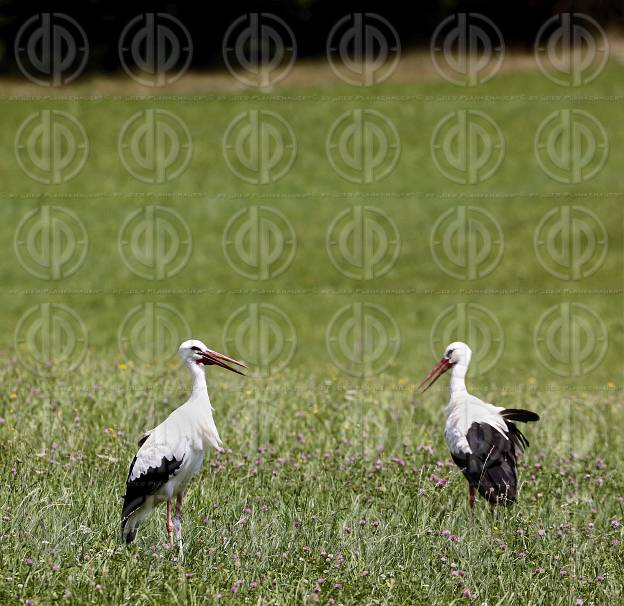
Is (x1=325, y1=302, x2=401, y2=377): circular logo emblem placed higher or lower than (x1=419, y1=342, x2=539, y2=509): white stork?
lower

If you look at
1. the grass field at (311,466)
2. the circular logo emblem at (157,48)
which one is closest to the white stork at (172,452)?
the grass field at (311,466)

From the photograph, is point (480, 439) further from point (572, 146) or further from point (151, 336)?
point (572, 146)

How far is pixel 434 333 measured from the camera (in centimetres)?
2122

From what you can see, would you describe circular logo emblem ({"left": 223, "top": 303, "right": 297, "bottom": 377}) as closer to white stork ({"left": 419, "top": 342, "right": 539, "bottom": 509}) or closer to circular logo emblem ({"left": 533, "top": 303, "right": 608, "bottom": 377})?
circular logo emblem ({"left": 533, "top": 303, "right": 608, "bottom": 377})

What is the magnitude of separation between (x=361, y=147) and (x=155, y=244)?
8.97 m

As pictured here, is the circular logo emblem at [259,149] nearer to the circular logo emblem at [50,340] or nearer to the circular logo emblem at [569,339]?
the circular logo emblem at [50,340]

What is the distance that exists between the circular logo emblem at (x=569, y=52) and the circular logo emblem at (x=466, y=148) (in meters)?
4.84

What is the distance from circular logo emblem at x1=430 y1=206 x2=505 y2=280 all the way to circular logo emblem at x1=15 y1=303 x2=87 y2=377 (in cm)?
832

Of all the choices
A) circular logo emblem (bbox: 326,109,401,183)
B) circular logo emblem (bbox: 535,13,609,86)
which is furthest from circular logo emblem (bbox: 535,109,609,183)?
circular logo emblem (bbox: 326,109,401,183)

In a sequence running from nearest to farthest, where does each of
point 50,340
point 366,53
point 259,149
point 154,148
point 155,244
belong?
point 50,340, point 155,244, point 259,149, point 154,148, point 366,53

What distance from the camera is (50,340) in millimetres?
18234

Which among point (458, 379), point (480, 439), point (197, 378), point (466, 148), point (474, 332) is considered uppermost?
point (197, 378)

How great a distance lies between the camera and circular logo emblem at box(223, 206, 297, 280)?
2598 cm

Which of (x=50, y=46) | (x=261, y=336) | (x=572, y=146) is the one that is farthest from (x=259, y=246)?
(x=50, y=46)
